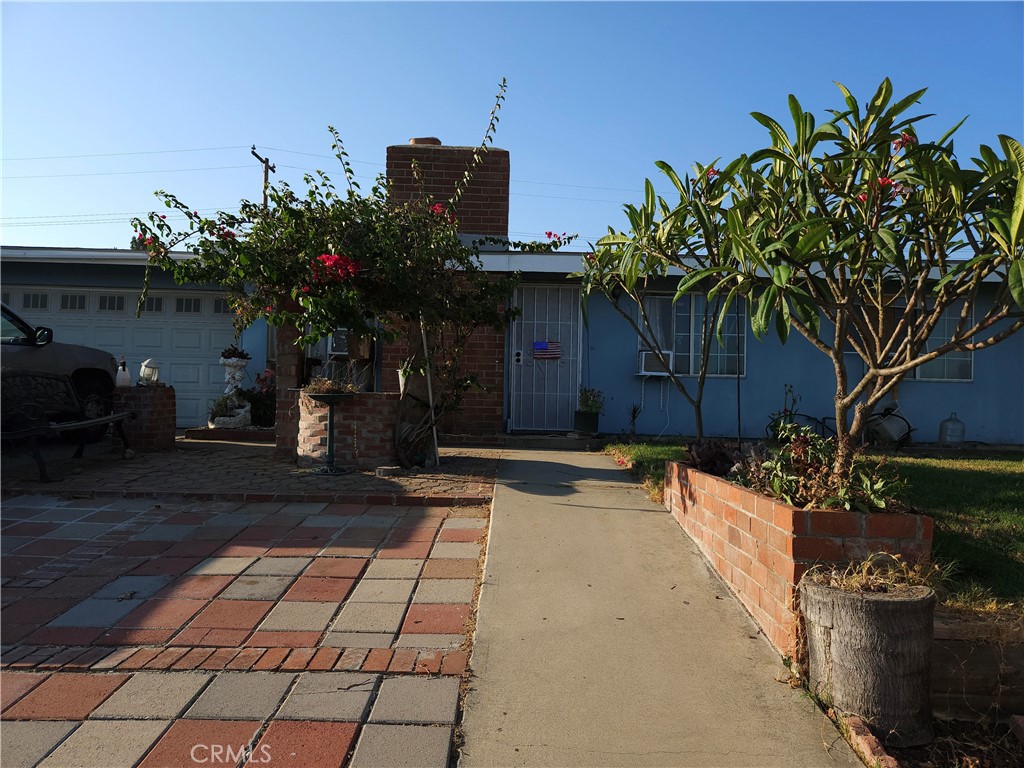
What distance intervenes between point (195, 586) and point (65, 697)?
1287mm

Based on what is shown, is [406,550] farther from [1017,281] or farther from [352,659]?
[1017,281]

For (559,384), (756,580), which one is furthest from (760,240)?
(559,384)

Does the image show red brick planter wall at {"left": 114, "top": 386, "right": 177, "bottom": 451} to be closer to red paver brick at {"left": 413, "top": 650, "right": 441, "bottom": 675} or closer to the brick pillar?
the brick pillar

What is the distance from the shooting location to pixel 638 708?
289 centimetres

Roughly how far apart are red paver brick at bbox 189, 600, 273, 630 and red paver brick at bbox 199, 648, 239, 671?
0.26m

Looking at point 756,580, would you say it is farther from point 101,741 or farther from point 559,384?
point 559,384

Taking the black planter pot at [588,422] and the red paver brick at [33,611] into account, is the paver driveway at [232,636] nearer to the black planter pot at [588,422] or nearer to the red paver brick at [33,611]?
the red paver brick at [33,611]

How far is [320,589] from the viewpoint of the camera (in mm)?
4199

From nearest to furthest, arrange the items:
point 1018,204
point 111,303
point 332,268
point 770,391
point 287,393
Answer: point 1018,204
point 332,268
point 287,393
point 770,391
point 111,303

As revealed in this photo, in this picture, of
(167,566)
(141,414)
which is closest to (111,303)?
(141,414)

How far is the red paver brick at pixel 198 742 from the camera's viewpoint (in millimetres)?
2502

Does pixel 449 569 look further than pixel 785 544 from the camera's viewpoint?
Yes

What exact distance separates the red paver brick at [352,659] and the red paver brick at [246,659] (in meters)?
0.38

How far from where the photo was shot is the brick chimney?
11148 mm
